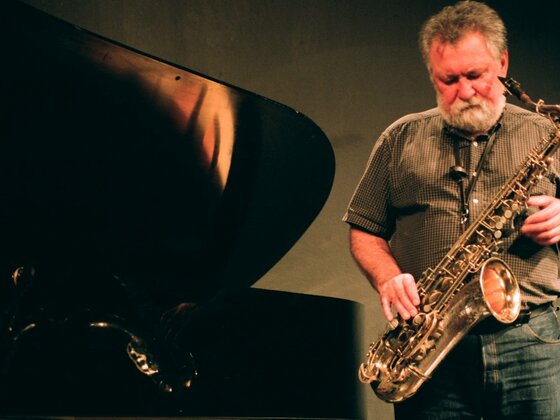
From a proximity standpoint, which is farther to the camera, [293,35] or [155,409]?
[293,35]

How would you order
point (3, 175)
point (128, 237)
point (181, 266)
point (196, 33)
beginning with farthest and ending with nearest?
point (196, 33)
point (181, 266)
point (128, 237)
point (3, 175)

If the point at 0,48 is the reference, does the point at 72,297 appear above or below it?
below

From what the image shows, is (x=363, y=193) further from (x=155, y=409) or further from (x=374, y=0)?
(x=374, y=0)

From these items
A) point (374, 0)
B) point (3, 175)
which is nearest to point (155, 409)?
point (3, 175)

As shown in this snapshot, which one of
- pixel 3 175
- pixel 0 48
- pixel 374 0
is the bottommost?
pixel 3 175

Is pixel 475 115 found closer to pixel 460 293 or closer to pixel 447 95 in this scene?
pixel 447 95

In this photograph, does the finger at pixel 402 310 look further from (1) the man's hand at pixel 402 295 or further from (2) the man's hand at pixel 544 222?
(2) the man's hand at pixel 544 222

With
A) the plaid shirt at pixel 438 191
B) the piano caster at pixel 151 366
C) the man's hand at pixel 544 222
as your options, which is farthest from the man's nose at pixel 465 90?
the piano caster at pixel 151 366

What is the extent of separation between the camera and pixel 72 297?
1682 mm

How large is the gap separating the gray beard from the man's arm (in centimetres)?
37

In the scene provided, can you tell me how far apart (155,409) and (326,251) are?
5.09 feet

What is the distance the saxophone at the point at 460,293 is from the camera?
1618 millimetres

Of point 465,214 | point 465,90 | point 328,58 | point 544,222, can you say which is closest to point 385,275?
point 465,214

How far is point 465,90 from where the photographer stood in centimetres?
174
